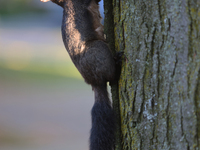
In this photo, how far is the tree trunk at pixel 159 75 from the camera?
148 centimetres

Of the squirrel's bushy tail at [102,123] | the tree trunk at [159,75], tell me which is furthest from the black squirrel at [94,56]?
the tree trunk at [159,75]

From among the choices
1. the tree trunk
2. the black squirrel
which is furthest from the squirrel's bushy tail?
the tree trunk

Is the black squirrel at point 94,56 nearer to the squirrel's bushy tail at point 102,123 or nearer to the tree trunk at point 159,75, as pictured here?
the squirrel's bushy tail at point 102,123

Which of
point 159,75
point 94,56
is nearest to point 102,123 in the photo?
point 94,56

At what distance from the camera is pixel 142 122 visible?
1.68 meters

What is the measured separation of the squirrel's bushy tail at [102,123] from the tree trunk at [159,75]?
105 mm

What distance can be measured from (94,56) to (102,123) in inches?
24.8

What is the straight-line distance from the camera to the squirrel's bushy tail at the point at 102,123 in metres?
1.97

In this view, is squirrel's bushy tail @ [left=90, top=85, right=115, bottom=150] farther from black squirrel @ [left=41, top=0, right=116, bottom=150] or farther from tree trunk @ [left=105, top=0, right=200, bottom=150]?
tree trunk @ [left=105, top=0, right=200, bottom=150]

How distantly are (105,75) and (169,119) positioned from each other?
746 mm

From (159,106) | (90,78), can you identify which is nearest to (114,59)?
(90,78)

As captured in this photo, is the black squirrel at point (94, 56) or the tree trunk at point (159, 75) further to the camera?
the black squirrel at point (94, 56)

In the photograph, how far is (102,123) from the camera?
2049mm

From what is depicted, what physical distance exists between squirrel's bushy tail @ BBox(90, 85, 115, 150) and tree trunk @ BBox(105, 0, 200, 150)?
11cm
